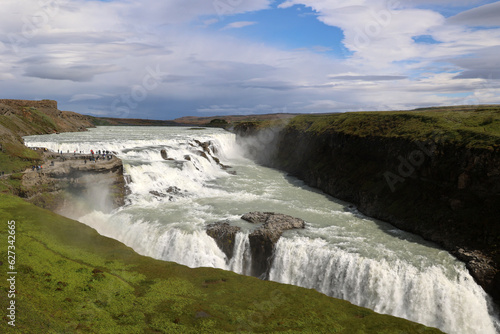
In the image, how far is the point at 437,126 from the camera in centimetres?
4312

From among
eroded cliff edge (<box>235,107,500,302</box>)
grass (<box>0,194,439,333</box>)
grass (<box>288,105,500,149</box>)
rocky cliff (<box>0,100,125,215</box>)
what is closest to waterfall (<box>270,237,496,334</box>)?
eroded cliff edge (<box>235,107,500,302</box>)

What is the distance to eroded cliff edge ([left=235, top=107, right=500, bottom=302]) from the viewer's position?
31.9 metres

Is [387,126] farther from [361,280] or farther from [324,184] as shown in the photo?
[361,280]

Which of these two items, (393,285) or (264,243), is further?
(264,243)

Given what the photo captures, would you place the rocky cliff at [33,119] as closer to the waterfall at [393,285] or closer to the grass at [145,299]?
the grass at [145,299]

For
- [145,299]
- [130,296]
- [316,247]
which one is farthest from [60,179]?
[316,247]

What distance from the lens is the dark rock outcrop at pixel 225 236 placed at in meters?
33.8

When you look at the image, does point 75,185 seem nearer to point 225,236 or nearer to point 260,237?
point 225,236

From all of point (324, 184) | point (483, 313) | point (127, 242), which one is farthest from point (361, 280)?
point (324, 184)

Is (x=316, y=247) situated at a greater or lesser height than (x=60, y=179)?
lesser

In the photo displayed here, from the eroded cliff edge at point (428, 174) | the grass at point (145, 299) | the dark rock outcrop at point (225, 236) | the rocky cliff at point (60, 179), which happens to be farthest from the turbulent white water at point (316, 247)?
the grass at point (145, 299)
